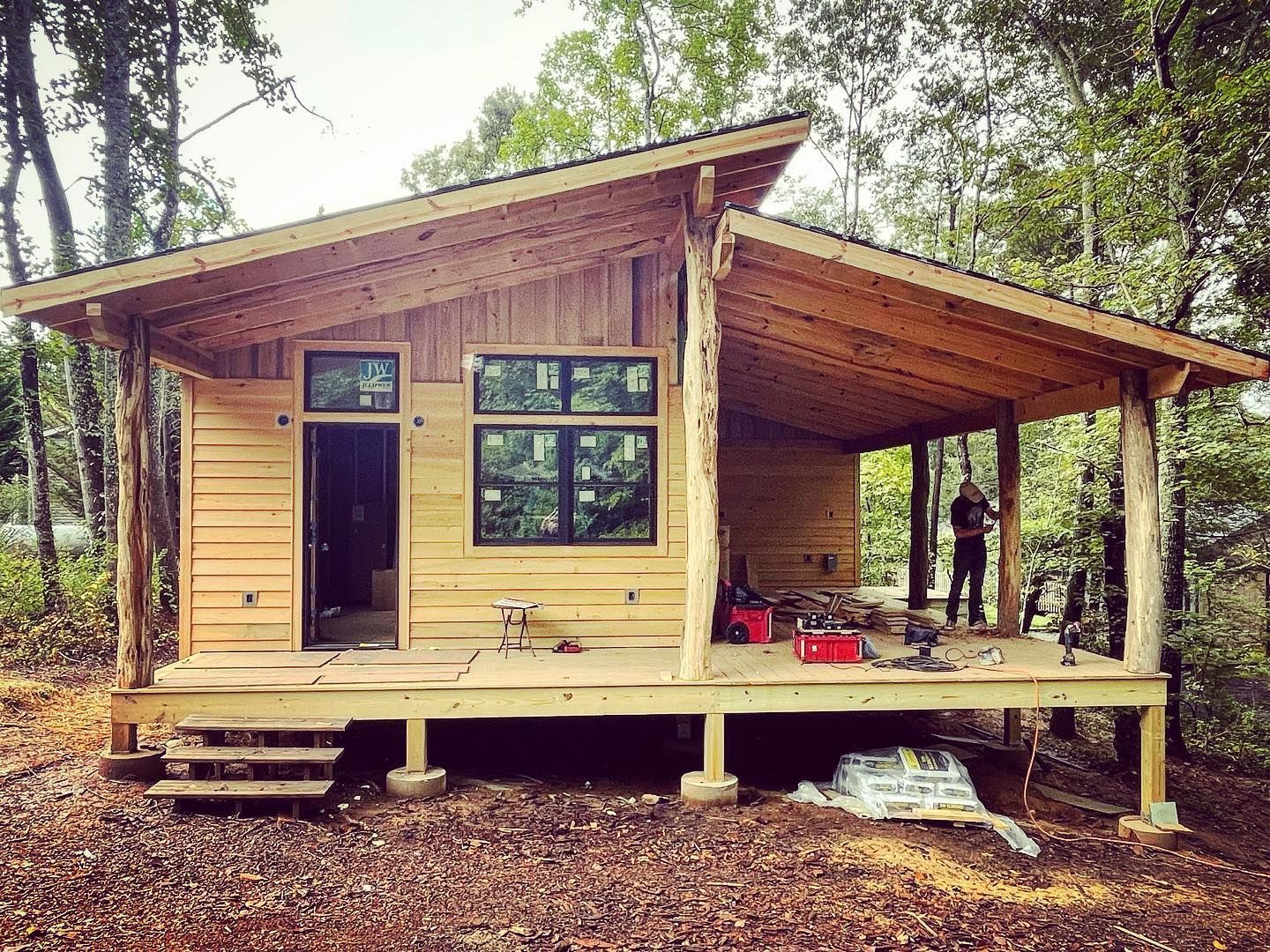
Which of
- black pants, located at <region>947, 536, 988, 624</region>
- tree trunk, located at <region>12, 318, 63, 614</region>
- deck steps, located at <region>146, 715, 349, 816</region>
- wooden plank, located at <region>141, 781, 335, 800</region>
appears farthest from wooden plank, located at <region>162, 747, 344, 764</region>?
black pants, located at <region>947, 536, 988, 624</region>

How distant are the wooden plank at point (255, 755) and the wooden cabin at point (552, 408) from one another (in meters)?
0.28

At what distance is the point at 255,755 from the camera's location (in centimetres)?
456

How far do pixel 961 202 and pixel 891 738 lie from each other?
13.2 m

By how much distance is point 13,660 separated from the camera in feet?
26.3

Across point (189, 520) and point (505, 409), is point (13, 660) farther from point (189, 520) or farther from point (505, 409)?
point (505, 409)

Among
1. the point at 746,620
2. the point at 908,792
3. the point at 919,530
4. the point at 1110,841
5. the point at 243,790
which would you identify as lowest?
the point at 1110,841

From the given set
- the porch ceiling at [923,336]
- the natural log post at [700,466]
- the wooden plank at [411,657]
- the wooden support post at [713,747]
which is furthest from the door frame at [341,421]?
the porch ceiling at [923,336]

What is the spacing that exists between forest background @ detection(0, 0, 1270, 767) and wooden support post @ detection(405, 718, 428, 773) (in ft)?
20.2

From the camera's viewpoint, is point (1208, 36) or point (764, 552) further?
point (764, 552)

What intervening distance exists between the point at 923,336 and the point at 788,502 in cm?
550

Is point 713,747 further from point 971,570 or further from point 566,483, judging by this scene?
point 971,570

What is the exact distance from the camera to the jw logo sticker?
6273mm

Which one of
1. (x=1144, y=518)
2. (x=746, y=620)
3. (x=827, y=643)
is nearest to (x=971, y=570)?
(x=1144, y=518)

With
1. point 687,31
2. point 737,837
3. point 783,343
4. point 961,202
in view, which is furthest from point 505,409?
point 687,31
